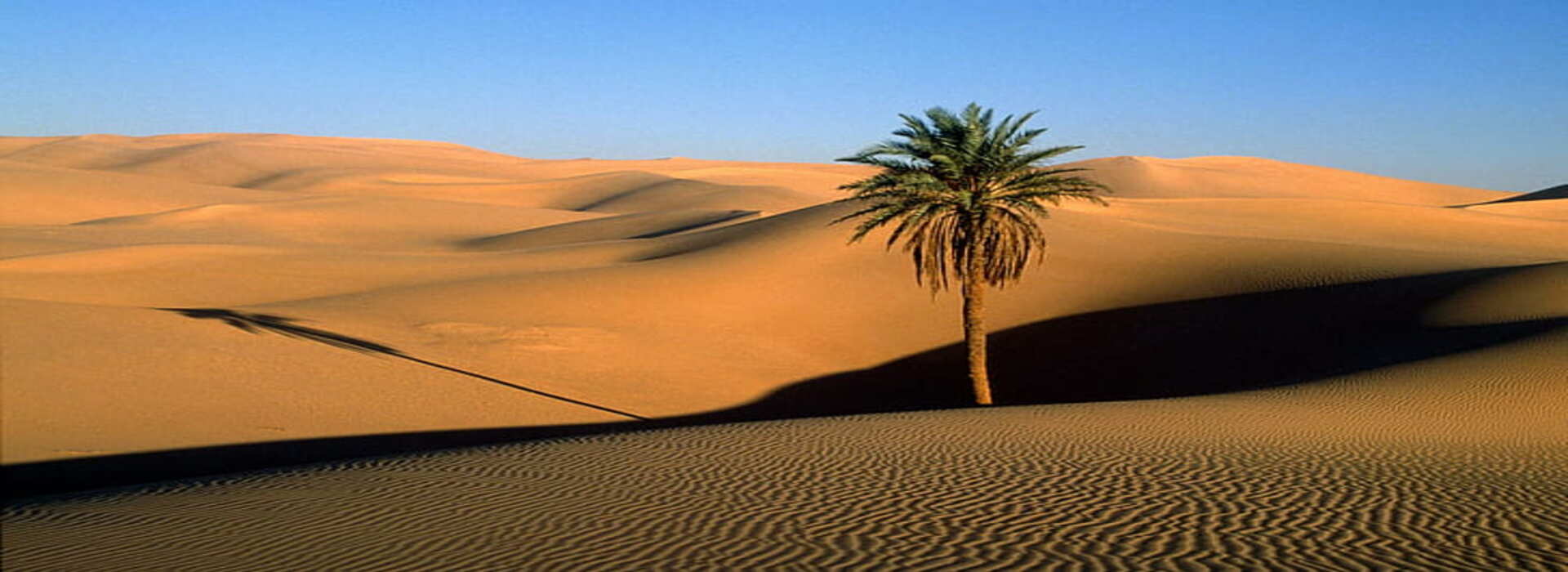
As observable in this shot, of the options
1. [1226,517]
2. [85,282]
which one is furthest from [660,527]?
[85,282]

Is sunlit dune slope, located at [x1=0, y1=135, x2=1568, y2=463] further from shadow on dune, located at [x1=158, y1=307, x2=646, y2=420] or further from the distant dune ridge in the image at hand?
shadow on dune, located at [x1=158, y1=307, x2=646, y2=420]

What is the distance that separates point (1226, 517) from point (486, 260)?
3650cm

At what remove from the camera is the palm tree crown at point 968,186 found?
18469mm

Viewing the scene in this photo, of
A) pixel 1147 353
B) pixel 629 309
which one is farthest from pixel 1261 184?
pixel 629 309

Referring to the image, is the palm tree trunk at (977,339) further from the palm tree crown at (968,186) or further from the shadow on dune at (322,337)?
the shadow on dune at (322,337)

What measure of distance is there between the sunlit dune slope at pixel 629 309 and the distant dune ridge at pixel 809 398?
13cm

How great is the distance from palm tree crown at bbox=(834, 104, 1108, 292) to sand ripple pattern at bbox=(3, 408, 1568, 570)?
616 cm

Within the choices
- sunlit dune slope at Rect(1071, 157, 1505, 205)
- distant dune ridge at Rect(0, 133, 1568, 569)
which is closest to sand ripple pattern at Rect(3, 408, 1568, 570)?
distant dune ridge at Rect(0, 133, 1568, 569)

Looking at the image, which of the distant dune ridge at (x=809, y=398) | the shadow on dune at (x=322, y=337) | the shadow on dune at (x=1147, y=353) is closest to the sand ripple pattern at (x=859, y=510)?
the distant dune ridge at (x=809, y=398)

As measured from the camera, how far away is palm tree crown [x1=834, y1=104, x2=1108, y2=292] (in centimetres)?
1847

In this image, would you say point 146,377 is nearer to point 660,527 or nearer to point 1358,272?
point 660,527

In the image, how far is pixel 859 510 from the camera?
9273 mm

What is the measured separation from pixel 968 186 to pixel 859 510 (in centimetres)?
1065

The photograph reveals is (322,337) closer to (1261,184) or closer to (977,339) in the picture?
(977,339)
